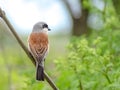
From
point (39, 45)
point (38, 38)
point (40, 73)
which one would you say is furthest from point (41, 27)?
point (40, 73)

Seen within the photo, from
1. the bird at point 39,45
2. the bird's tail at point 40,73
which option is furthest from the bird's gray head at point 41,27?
the bird's tail at point 40,73

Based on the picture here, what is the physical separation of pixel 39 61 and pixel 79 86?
0.62 meters

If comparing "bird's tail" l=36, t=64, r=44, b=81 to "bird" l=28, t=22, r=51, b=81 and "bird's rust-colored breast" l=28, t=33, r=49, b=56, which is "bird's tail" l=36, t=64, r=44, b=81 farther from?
"bird's rust-colored breast" l=28, t=33, r=49, b=56

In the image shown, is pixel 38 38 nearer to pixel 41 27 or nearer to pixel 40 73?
pixel 41 27

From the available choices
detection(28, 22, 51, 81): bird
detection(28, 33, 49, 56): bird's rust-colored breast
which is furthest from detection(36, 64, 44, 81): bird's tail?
detection(28, 33, 49, 56): bird's rust-colored breast

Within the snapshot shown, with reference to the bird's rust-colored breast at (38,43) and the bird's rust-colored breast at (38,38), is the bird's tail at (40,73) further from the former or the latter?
the bird's rust-colored breast at (38,38)

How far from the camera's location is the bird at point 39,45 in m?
4.11

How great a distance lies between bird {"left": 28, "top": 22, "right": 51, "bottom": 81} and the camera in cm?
411

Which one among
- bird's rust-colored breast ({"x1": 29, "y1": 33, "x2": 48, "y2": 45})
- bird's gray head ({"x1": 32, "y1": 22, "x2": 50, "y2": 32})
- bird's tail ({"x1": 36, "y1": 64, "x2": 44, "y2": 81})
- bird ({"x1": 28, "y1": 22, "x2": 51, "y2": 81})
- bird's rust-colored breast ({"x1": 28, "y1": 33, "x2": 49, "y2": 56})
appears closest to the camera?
bird's tail ({"x1": 36, "y1": 64, "x2": 44, "y2": 81})

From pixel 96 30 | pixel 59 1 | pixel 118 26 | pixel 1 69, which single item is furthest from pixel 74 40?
pixel 59 1

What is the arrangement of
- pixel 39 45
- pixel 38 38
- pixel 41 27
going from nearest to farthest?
pixel 39 45 → pixel 38 38 → pixel 41 27

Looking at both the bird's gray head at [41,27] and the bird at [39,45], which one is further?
the bird's gray head at [41,27]

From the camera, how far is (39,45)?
176 inches

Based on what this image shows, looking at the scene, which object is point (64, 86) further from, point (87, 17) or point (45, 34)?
point (87, 17)
